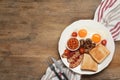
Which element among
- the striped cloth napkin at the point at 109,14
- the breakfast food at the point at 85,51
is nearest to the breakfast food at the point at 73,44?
the breakfast food at the point at 85,51

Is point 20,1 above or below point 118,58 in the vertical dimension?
above

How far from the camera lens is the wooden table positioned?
3.33ft

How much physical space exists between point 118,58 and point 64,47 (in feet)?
0.69

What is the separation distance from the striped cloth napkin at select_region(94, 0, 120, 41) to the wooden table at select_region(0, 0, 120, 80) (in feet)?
0.11

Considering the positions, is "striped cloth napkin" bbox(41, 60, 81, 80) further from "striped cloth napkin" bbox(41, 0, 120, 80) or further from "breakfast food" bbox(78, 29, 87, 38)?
"breakfast food" bbox(78, 29, 87, 38)

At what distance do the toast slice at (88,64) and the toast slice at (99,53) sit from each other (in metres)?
0.02

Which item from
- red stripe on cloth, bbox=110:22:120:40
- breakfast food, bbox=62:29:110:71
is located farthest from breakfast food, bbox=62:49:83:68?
red stripe on cloth, bbox=110:22:120:40

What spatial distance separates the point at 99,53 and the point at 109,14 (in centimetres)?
18

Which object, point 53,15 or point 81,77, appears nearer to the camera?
point 81,77

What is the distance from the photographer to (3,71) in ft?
3.37

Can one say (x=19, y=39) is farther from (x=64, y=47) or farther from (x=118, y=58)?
(x=118, y=58)

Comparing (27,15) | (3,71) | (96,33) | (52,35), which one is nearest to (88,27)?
(96,33)

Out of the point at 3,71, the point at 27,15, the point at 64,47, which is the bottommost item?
the point at 3,71

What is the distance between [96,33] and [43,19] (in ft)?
0.78
